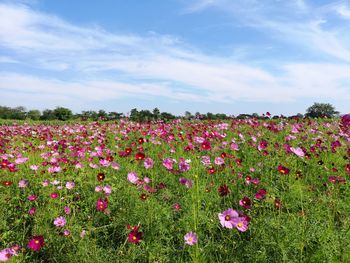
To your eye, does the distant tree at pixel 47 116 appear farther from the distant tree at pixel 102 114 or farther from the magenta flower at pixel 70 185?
the magenta flower at pixel 70 185

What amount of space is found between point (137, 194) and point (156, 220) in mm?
463

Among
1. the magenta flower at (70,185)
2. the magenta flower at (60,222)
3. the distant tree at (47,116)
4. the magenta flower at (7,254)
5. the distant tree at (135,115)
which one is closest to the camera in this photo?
the magenta flower at (7,254)

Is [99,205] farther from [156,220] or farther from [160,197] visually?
[160,197]

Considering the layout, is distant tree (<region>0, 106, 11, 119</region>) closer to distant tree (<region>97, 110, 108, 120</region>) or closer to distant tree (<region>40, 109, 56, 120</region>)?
distant tree (<region>40, 109, 56, 120</region>)

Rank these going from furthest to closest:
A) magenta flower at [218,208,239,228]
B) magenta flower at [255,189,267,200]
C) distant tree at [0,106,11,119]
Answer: distant tree at [0,106,11,119], magenta flower at [255,189,267,200], magenta flower at [218,208,239,228]

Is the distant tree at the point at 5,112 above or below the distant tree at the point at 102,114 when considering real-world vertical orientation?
below

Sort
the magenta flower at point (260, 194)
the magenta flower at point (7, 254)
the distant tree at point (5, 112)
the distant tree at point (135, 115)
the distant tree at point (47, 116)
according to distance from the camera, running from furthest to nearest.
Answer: the distant tree at point (5, 112)
the distant tree at point (47, 116)
the distant tree at point (135, 115)
the magenta flower at point (260, 194)
the magenta flower at point (7, 254)

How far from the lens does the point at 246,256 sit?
2695mm

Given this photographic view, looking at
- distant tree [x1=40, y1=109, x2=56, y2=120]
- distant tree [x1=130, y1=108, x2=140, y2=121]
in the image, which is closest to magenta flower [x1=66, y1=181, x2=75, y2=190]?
distant tree [x1=130, y1=108, x2=140, y2=121]

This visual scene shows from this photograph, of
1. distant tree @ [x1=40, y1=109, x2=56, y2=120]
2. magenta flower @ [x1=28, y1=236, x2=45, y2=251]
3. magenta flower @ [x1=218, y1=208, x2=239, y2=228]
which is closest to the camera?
magenta flower @ [x1=218, y1=208, x2=239, y2=228]

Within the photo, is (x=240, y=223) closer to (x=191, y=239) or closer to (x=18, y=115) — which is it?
(x=191, y=239)

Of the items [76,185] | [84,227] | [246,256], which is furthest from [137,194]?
[246,256]

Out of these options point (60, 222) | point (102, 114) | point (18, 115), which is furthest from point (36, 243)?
point (18, 115)

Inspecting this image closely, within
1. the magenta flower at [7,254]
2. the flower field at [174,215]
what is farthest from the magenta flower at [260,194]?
the magenta flower at [7,254]
